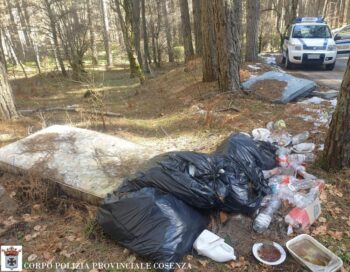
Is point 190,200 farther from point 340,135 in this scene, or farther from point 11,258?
point 340,135

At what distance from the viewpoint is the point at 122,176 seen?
3.59m

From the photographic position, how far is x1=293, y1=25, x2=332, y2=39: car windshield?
10.6 metres

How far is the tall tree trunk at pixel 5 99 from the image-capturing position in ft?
19.9

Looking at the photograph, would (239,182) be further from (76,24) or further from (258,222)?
(76,24)

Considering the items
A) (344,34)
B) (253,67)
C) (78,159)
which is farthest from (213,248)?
(344,34)

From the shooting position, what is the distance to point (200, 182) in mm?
2838

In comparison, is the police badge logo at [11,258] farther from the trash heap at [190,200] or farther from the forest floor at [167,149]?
the trash heap at [190,200]

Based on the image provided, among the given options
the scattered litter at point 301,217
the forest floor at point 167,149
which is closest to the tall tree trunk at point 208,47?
the forest floor at point 167,149

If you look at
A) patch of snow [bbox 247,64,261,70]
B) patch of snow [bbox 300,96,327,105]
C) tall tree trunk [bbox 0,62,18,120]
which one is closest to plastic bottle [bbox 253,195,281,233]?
patch of snow [bbox 300,96,327,105]

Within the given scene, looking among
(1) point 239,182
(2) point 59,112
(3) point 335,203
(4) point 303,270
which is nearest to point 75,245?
(1) point 239,182

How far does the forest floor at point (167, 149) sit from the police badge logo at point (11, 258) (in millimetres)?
79

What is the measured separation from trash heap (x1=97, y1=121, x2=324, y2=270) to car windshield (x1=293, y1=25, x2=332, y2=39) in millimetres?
8780

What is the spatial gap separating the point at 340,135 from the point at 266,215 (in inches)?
55.2

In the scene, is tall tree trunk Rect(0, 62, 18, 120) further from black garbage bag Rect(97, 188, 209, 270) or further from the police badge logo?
black garbage bag Rect(97, 188, 209, 270)
